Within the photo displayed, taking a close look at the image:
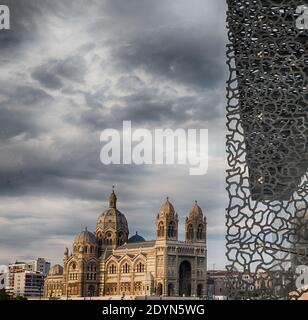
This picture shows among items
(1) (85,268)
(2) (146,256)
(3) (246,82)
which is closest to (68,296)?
(1) (85,268)

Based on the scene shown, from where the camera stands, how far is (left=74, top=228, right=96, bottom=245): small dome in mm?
52188

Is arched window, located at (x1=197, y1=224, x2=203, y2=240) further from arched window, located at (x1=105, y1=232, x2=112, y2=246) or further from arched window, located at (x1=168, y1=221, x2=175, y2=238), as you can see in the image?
arched window, located at (x1=105, y1=232, x2=112, y2=246)

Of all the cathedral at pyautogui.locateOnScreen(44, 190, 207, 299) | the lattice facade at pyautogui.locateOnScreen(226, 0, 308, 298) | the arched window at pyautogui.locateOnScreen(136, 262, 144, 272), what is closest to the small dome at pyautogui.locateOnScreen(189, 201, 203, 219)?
the cathedral at pyautogui.locateOnScreen(44, 190, 207, 299)

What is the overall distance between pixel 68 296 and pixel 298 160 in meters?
45.2

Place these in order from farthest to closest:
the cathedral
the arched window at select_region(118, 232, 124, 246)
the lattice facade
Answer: the arched window at select_region(118, 232, 124, 246) < the cathedral < the lattice facade

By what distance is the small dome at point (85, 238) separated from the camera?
5219 cm

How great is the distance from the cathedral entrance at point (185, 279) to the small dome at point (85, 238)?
839cm

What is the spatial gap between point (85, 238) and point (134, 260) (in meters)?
5.30

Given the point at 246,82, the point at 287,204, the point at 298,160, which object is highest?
the point at 246,82

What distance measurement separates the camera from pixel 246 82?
33.4 ft

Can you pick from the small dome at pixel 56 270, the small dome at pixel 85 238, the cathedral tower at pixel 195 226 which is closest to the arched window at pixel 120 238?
the small dome at pixel 85 238

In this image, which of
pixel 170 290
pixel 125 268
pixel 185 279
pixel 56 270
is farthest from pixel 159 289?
pixel 56 270

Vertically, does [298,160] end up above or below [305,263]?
above
